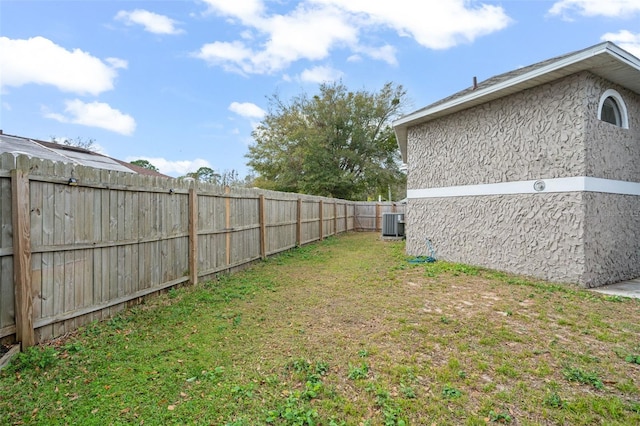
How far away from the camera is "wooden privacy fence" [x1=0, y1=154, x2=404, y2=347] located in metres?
2.86

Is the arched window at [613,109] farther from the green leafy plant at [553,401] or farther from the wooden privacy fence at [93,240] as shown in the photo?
the wooden privacy fence at [93,240]

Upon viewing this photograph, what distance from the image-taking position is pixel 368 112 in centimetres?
2236

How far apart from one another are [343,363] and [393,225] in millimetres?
10474

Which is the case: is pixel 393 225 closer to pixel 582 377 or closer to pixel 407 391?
pixel 582 377

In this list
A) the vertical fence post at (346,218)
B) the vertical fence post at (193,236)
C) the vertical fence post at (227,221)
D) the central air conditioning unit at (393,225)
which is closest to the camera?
the vertical fence post at (193,236)

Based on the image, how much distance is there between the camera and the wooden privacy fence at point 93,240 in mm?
2859

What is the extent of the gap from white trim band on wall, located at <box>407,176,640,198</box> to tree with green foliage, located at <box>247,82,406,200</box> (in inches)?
555

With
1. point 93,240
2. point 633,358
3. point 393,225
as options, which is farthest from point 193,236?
point 393,225

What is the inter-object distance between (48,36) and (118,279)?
7700 millimetres

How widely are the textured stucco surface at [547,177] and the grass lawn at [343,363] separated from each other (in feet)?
3.57

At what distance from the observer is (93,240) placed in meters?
3.65

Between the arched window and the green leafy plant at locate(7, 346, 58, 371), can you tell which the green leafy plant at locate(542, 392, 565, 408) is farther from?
the arched window

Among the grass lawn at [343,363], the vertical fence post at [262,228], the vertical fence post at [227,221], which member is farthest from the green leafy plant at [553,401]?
the vertical fence post at [262,228]

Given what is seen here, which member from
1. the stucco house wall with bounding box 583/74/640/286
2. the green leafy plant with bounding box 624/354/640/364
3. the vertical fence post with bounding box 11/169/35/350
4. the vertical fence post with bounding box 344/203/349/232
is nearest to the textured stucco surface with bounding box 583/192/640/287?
the stucco house wall with bounding box 583/74/640/286
